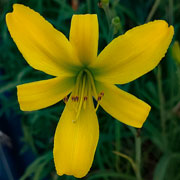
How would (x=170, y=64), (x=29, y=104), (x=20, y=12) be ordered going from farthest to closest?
(x=170, y=64) → (x=29, y=104) → (x=20, y=12)

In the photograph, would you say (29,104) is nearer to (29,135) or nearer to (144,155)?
(29,135)

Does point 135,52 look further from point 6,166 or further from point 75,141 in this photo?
point 6,166

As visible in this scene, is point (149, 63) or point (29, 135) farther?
point (29, 135)

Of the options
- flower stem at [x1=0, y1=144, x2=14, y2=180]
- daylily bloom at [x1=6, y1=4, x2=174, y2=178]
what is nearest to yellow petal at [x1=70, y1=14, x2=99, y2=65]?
daylily bloom at [x1=6, y1=4, x2=174, y2=178]

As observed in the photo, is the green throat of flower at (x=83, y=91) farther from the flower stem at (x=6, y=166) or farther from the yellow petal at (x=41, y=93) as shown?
the flower stem at (x=6, y=166)

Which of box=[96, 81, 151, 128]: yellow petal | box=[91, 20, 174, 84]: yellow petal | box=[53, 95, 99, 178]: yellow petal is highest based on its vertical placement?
box=[91, 20, 174, 84]: yellow petal

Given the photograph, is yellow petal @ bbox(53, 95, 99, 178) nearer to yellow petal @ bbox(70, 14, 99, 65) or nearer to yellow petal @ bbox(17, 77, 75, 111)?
yellow petal @ bbox(17, 77, 75, 111)

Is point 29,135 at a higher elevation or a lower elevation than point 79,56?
lower

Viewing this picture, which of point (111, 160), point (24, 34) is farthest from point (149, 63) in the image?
point (111, 160)
